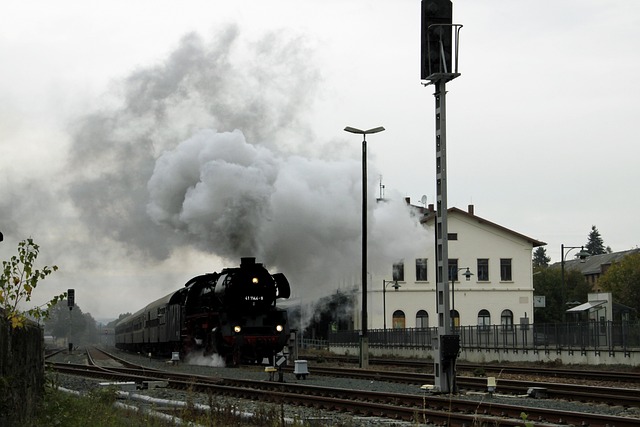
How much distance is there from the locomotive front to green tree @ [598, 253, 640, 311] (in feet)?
245

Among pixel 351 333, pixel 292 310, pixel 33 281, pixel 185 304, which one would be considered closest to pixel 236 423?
pixel 33 281

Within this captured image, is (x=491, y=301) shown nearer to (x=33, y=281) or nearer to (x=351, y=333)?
(x=351, y=333)

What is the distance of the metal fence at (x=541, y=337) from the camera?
3416cm

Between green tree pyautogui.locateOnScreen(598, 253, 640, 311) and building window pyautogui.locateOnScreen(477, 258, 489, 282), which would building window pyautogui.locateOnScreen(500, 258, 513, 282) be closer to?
building window pyautogui.locateOnScreen(477, 258, 489, 282)

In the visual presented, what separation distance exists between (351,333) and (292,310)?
252 inches

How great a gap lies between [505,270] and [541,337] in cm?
3988

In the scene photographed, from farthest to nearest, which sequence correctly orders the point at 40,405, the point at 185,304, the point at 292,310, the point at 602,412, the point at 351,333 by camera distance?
the point at 351,333
the point at 292,310
the point at 185,304
the point at 602,412
the point at 40,405

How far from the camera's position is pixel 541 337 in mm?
40281

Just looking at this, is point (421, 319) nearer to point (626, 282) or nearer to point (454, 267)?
point (454, 267)

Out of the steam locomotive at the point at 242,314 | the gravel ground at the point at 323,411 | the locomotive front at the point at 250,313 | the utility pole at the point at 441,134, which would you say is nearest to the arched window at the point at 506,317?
the steam locomotive at the point at 242,314

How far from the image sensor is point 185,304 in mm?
35312

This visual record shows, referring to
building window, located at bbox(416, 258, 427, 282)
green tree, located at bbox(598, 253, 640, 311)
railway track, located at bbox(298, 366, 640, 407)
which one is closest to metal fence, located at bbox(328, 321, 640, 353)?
railway track, located at bbox(298, 366, 640, 407)

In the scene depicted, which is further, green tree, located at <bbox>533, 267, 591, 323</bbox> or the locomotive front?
green tree, located at <bbox>533, 267, 591, 323</bbox>

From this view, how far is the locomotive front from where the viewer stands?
2925 centimetres
